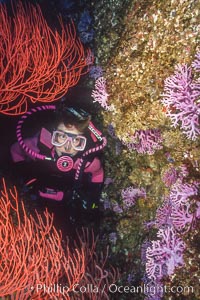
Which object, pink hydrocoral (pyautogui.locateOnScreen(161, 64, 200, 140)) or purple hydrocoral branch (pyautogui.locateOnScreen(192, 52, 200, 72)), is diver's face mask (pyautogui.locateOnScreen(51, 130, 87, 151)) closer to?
pink hydrocoral (pyautogui.locateOnScreen(161, 64, 200, 140))

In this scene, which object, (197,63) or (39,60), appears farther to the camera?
(39,60)

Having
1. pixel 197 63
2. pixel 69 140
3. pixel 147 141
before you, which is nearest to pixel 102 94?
pixel 147 141

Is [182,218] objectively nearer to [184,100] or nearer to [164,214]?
[164,214]

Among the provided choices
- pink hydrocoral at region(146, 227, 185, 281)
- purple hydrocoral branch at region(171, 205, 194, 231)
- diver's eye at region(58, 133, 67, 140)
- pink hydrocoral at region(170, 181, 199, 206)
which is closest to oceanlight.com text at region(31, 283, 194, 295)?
pink hydrocoral at region(146, 227, 185, 281)

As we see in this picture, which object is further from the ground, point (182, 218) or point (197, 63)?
point (197, 63)

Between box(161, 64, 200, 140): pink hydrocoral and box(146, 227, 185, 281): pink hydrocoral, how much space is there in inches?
37.9

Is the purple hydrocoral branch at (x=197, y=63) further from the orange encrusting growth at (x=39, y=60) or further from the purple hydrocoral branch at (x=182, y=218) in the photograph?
the orange encrusting growth at (x=39, y=60)

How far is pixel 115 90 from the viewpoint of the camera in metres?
3.21

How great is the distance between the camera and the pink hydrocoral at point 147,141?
2.95m

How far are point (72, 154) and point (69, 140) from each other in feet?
0.72

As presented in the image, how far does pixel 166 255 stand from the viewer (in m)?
2.71

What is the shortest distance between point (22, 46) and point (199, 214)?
11.8 ft

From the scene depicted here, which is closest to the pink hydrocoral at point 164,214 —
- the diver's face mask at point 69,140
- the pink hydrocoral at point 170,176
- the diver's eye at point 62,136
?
the pink hydrocoral at point 170,176

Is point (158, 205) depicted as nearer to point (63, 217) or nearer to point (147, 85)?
point (147, 85)
